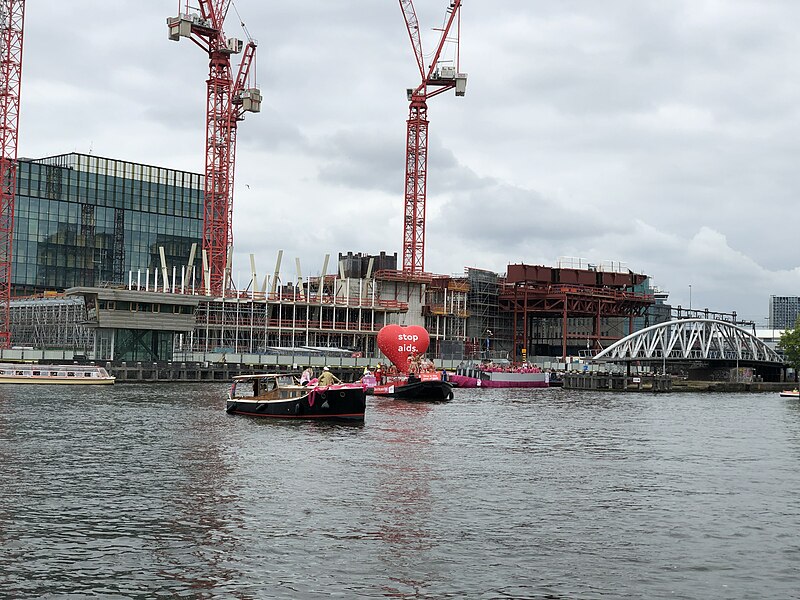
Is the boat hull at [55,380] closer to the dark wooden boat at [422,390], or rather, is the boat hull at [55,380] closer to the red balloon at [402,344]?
the red balloon at [402,344]

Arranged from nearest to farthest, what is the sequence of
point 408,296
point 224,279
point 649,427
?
point 649,427 < point 224,279 < point 408,296

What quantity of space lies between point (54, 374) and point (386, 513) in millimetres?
88340

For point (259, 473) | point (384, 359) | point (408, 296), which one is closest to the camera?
point (259, 473)

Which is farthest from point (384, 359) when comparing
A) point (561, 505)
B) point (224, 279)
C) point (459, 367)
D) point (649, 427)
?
point (561, 505)

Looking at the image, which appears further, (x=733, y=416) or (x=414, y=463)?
(x=733, y=416)

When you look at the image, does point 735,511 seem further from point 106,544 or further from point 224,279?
point 224,279

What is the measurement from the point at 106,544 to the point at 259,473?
→ 547 inches

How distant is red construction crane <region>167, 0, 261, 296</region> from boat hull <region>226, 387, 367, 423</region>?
96.1 m

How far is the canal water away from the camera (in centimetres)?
2488

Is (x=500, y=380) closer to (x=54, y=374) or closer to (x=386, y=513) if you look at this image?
(x=54, y=374)

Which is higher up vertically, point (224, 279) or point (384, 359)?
point (224, 279)

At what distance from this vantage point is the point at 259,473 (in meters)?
41.7

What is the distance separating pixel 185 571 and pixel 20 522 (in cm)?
782

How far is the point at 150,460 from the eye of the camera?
4522cm
